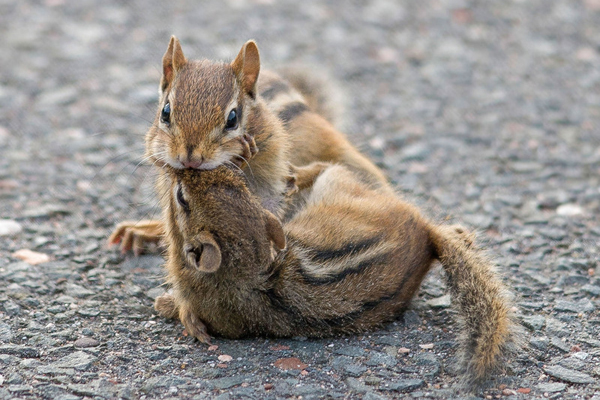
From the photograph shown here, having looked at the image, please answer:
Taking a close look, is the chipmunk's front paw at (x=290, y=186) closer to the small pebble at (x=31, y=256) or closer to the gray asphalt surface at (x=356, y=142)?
the gray asphalt surface at (x=356, y=142)

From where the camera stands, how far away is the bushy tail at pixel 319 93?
498 centimetres

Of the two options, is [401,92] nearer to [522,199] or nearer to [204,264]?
[522,199]

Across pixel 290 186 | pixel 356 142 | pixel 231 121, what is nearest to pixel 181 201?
pixel 231 121

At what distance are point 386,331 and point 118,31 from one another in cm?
455

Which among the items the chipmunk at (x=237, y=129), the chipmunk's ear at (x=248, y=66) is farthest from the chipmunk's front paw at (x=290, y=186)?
the chipmunk's ear at (x=248, y=66)

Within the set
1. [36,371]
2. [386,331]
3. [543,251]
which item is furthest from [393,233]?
[36,371]

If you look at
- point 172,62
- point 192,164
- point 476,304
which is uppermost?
point 172,62

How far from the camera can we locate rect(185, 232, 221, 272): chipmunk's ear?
3072 mm

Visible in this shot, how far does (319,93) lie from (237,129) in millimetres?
1555

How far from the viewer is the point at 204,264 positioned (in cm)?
308

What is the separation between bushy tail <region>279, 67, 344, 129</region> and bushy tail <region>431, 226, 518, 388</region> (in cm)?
154

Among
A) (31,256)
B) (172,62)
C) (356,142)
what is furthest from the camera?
(356,142)

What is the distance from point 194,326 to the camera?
133 inches

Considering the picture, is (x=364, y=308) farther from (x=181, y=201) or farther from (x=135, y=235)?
(x=135, y=235)
